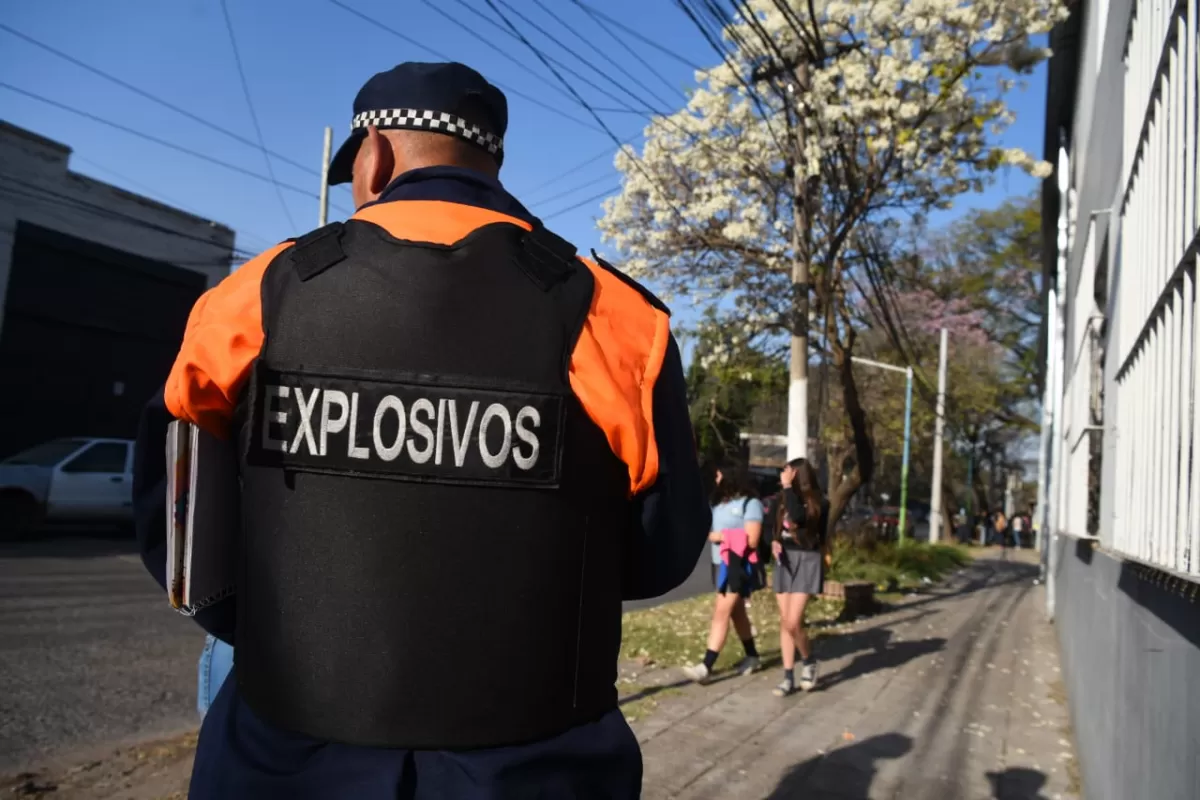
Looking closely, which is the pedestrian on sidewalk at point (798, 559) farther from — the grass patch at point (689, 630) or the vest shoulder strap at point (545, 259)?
the vest shoulder strap at point (545, 259)

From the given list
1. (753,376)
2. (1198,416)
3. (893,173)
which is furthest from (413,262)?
(753,376)

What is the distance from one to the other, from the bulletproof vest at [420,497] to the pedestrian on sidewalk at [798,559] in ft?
19.1

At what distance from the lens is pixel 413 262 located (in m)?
1.45

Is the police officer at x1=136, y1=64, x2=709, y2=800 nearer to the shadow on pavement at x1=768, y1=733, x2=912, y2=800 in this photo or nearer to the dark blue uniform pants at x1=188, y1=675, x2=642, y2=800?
the dark blue uniform pants at x1=188, y1=675, x2=642, y2=800

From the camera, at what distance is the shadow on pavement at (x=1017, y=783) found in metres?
4.98

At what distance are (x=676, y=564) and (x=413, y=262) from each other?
26.1 inches

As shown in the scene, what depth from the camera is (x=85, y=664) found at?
248 inches

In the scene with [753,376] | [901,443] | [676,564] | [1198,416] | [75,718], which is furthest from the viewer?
[901,443]

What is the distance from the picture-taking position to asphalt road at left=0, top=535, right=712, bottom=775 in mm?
4871

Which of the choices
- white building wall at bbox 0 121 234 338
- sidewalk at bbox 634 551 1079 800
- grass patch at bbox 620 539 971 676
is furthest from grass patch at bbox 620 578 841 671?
white building wall at bbox 0 121 234 338

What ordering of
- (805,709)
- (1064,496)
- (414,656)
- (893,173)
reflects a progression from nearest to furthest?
(414,656) < (805,709) < (1064,496) < (893,173)

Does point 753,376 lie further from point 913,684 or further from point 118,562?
point 118,562

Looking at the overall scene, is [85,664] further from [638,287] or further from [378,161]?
[638,287]

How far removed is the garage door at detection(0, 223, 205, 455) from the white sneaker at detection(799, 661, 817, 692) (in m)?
15.7
